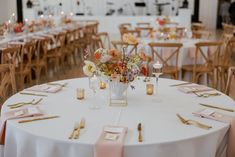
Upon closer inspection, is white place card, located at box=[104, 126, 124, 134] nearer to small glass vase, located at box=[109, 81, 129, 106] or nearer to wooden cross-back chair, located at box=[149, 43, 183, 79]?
small glass vase, located at box=[109, 81, 129, 106]

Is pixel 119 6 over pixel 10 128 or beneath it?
over

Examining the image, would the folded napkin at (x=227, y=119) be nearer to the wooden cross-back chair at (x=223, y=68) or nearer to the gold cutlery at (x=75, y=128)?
the gold cutlery at (x=75, y=128)

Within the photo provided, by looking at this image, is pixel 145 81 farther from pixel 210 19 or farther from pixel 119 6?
pixel 210 19

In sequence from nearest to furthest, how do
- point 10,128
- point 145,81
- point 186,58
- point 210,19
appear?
point 10,128 → point 145,81 → point 186,58 → point 210,19

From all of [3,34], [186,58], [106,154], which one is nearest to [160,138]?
[106,154]

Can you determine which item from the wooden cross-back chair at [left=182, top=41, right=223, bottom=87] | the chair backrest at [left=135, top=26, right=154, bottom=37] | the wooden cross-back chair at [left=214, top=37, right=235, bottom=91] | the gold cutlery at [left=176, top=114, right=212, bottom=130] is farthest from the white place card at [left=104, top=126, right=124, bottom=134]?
the chair backrest at [left=135, top=26, right=154, bottom=37]

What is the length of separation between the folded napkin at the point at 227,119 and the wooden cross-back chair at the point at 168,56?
278 centimetres

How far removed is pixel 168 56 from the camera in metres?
5.88

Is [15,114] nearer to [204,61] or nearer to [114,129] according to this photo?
[114,129]

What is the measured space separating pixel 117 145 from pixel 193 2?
16005mm

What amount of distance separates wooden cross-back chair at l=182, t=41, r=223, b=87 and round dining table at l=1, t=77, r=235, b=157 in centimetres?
272

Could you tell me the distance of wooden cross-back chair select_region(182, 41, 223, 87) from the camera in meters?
5.61

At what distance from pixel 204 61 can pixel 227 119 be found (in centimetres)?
373

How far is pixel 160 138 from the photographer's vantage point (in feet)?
6.88
